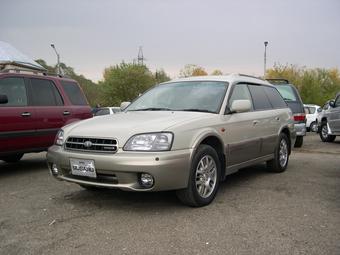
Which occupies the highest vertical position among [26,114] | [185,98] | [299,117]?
[185,98]

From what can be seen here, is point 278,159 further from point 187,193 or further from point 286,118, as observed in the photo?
point 187,193

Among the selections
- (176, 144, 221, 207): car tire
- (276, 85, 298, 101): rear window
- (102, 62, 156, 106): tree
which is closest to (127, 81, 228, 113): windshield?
(176, 144, 221, 207): car tire

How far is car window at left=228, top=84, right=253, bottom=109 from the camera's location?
5.74 meters

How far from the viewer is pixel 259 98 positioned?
266 inches

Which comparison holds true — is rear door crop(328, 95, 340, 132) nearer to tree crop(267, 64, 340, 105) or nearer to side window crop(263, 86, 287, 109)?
side window crop(263, 86, 287, 109)

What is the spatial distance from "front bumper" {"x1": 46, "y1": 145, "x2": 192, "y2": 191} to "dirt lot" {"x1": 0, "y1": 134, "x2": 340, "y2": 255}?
0.35 metres

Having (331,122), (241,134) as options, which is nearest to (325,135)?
(331,122)

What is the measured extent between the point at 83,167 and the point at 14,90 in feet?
10.7

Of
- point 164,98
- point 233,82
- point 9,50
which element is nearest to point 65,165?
point 164,98

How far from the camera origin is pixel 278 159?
7105mm

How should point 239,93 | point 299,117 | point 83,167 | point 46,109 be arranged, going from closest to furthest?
point 83,167
point 239,93
point 46,109
point 299,117

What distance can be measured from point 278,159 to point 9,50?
12.7 metres

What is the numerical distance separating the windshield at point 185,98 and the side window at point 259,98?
876 millimetres

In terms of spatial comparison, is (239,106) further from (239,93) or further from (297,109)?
(297,109)
